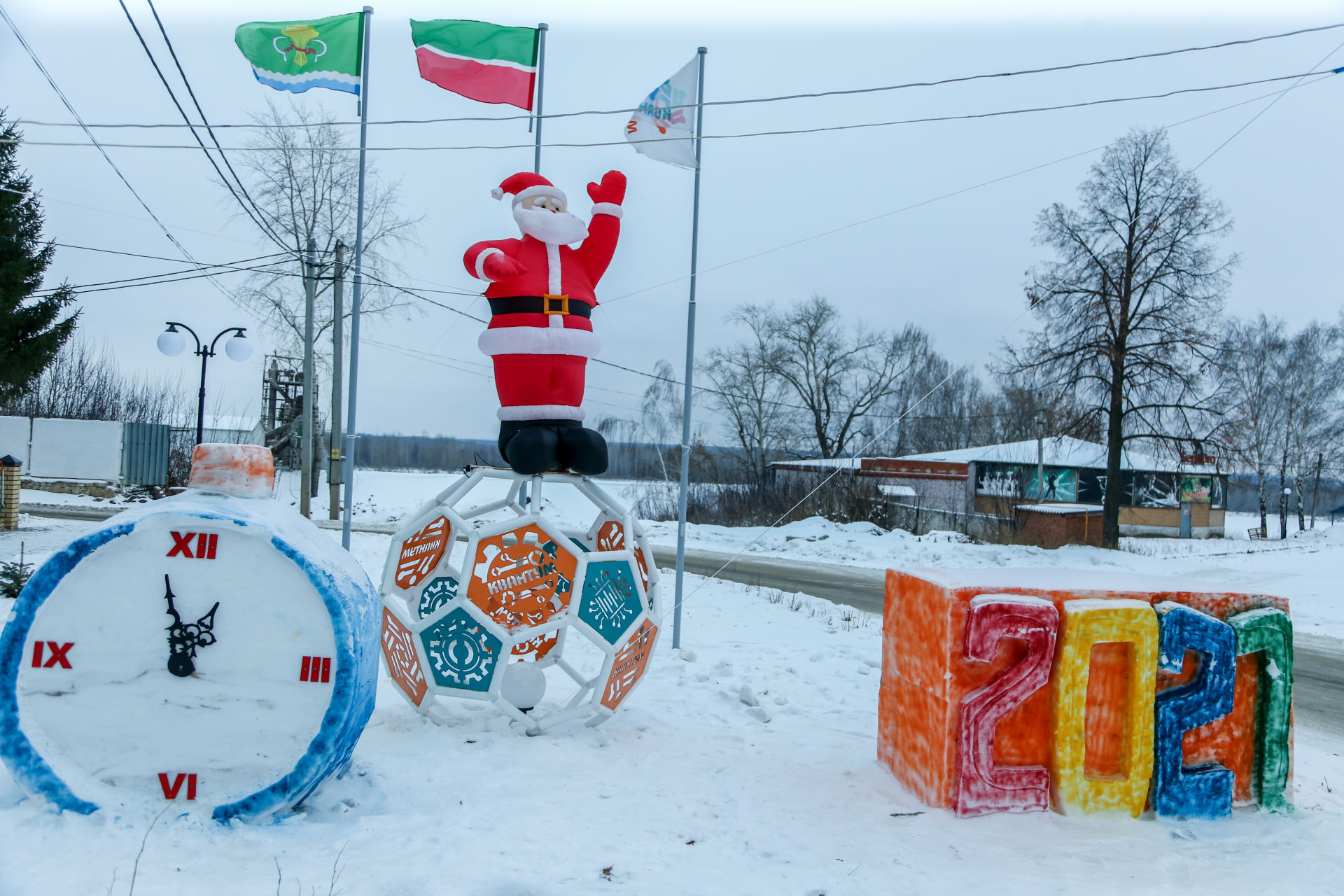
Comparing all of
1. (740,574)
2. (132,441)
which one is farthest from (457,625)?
(132,441)

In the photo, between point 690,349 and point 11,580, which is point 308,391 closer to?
point 11,580

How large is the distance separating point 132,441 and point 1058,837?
29378 mm

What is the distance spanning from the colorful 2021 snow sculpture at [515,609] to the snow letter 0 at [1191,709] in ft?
8.39

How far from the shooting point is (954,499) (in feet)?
95.3

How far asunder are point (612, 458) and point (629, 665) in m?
22.7

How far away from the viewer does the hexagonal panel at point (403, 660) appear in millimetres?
4488

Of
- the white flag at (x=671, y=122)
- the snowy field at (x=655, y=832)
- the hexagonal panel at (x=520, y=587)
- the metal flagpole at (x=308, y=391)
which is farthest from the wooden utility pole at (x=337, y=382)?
the snowy field at (x=655, y=832)

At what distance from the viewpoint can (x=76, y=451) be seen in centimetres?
2542

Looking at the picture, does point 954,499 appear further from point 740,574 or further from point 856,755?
point 856,755

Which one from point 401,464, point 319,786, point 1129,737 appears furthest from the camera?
point 401,464

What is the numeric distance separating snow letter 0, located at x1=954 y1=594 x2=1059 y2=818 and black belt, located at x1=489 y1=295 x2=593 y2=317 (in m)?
2.73

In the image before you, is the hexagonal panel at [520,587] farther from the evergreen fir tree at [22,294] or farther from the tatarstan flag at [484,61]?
the evergreen fir tree at [22,294]

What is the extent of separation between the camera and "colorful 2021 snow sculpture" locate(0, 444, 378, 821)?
2.89 metres

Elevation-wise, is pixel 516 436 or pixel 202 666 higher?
pixel 516 436
